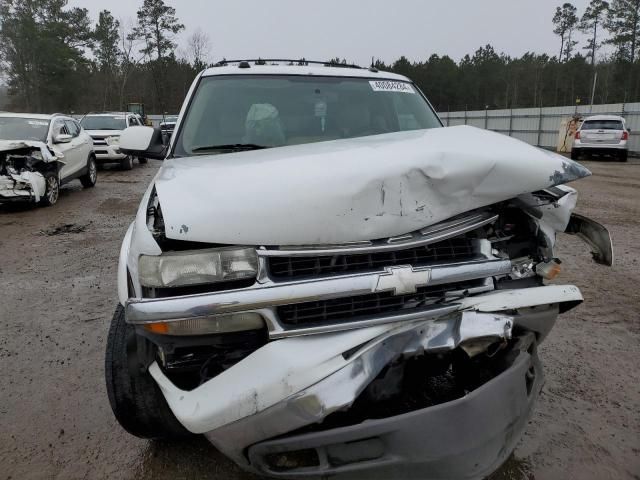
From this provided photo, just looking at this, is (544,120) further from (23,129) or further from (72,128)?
(23,129)

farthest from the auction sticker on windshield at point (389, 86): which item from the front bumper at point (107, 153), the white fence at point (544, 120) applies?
the white fence at point (544, 120)

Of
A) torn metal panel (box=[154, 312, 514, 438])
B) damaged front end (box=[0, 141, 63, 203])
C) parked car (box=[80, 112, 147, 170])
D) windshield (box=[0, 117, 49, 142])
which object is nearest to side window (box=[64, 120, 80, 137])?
windshield (box=[0, 117, 49, 142])

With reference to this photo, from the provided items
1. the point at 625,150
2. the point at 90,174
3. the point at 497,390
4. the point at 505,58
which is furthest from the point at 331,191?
the point at 505,58

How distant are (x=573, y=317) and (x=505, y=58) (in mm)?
66664

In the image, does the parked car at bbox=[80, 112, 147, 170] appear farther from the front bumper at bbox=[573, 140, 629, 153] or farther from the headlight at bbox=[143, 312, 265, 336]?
the front bumper at bbox=[573, 140, 629, 153]

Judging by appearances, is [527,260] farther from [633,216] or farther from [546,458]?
[633,216]

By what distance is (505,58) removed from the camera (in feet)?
206

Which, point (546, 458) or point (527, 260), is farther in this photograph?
point (546, 458)

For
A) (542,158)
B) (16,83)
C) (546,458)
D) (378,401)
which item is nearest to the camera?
(378,401)

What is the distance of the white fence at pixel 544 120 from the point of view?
20969 mm

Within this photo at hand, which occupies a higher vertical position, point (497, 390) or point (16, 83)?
point (16, 83)

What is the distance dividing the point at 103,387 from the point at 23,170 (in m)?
7.01

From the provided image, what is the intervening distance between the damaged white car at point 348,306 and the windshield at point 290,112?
1008mm

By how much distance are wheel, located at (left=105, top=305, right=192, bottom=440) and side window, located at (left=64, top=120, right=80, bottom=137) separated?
9.73m
